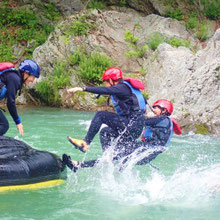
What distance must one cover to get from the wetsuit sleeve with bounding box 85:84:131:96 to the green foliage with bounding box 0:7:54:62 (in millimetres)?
13432

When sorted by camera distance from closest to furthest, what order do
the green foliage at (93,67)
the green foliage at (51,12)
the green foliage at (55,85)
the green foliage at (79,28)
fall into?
the green foliage at (93,67) < the green foliage at (55,85) < the green foliage at (79,28) < the green foliage at (51,12)

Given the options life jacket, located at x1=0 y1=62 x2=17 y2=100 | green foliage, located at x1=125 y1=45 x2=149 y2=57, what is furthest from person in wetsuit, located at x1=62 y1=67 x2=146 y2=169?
green foliage, located at x1=125 y1=45 x2=149 y2=57

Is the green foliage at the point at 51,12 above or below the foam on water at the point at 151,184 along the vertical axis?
above

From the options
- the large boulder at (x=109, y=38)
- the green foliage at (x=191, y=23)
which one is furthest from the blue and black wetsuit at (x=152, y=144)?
the green foliage at (x=191, y=23)

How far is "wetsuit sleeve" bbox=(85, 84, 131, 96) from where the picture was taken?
5.13 m

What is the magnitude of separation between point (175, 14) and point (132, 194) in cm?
1514

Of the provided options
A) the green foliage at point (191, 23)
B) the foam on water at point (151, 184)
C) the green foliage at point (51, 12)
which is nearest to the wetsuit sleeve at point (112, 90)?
the foam on water at point (151, 184)

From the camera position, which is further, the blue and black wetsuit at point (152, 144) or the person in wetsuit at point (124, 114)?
the blue and black wetsuit at point (152, 144)

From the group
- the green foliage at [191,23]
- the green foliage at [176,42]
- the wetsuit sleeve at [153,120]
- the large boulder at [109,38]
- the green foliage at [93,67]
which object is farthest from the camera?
the green foliage at [191,23]

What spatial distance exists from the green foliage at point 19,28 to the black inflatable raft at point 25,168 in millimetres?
13199

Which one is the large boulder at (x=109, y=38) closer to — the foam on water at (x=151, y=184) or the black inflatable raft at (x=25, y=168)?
the foam on water at (x=151, y=184)

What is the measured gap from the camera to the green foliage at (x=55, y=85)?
15258mm

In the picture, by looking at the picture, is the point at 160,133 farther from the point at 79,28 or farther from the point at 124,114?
the point at 79,28

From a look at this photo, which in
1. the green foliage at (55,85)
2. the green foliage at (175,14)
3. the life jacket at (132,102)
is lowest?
the green foliage at (55,85)
